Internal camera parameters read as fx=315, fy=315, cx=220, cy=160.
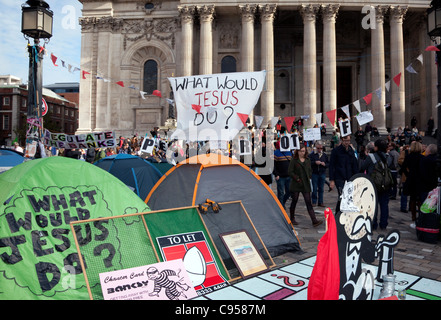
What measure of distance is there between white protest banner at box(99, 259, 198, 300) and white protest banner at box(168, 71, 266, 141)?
2841 millimetres

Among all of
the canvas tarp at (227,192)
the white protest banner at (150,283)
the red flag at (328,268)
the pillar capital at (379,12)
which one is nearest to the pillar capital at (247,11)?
the pillar capital at (379,12)

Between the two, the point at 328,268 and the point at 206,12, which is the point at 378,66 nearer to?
the point at 206,12

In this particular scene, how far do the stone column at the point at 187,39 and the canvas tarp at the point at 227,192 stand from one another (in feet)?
63.5

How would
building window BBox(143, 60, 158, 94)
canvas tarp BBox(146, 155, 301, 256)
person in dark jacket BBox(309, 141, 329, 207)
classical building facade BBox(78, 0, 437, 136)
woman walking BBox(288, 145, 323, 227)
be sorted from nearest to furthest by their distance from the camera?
canvas tarp BBox(146, 155, 301, 256), woman walking BBox(288, 145, 323, 227), person in dark jacket BBox(309, 141, 329, 207), classical building facade BBox(78, 0, 437, 136), building window BBox(143, 60, 158, 94)

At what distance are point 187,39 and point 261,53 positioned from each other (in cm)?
572

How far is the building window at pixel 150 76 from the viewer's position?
26578 millimetres

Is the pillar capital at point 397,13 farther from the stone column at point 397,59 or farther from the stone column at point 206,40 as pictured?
the stone column at point 206,40

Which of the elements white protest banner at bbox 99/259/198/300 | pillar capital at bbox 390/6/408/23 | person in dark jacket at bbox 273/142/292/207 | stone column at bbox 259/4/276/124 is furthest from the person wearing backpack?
pillar capital at bbox 390/6/408/23

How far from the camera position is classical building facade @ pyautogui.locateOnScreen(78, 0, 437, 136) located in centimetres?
2330

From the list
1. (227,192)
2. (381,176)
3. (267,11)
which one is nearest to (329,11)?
(267,11)

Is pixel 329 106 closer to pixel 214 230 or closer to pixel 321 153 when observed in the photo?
pixel 321 153

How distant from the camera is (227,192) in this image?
17.9 feet

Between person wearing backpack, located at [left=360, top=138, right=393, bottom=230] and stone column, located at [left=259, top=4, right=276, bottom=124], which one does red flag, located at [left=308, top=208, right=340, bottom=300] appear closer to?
person wearing backpack, located at [left=360, top=138, right=393, bottom=230]
